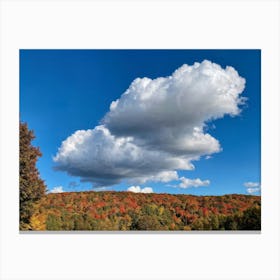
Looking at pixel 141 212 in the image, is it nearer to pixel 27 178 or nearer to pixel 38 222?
pixel 38 222

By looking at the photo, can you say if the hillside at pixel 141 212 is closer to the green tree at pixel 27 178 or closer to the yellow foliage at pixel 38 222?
the yellow foliage at pixel 38 222

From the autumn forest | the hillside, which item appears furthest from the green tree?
the hillside

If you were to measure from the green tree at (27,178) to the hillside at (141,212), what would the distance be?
0.12 m

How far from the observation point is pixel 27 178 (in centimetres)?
695

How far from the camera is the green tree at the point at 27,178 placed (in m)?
6.87

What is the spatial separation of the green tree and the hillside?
122 mm

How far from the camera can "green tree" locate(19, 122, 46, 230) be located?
687cm

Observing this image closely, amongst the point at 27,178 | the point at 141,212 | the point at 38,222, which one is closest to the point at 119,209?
the point at 141,212

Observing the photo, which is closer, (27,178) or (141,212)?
(27,178)

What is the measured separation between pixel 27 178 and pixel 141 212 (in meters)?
1.83

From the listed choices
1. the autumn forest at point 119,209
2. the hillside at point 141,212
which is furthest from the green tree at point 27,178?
the hillside at point 141,212

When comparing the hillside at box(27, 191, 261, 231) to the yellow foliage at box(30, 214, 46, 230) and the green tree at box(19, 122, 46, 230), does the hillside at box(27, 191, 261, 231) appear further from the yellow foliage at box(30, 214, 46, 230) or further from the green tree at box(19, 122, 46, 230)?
the green tree at box(19, 122, 46, 230)
